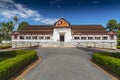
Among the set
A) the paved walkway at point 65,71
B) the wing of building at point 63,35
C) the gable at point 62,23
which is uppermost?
the gable at point 62,23

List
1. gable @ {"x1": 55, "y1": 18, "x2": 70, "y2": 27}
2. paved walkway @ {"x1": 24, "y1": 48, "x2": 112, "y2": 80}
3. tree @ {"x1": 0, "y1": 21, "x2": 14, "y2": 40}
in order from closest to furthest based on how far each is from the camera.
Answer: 1. paved walkway @ {"x1": 24, "y1": 48, "x2": 112, "y2": 80}
2. gable @ {"x1": 55, "y1": 18, "x2": 70, "y2": 27}
3. tree @ {"x1": 0, "y1": 21, "x2": 14, "y2": 40}

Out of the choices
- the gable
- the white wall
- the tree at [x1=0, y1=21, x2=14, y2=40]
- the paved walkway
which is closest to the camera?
the paved walkway

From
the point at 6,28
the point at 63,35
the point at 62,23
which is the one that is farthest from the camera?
the point at 6,28

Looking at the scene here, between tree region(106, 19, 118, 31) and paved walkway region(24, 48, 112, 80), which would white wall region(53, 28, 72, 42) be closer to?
tree region(106, 19, 118, 31)

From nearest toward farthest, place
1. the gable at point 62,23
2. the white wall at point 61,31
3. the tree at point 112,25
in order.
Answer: the gable at point 62,23, the white wall at point 61,31, the tree at point 112,25

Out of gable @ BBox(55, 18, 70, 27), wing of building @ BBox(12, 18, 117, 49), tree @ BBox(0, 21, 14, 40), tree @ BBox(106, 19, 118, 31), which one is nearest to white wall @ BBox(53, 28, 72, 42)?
wing of building @ BBox(12, 18, 117, 49)

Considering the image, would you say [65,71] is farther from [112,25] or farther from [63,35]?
[112,25]

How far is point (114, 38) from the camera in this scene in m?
60.8

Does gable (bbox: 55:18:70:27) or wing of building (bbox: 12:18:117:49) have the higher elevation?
gable (bbox: 55:18:70:27)

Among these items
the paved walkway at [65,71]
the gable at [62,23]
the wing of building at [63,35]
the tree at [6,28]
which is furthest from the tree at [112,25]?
the paved walkway at [65,71]

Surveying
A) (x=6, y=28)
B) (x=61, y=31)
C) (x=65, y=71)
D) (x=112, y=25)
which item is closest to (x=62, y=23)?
(x=61, y=31)

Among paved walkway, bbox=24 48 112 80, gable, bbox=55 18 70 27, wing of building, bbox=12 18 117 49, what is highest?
gable, bbox=55 18 70 27

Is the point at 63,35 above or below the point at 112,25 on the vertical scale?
below

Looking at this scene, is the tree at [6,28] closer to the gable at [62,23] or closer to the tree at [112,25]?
the gable at [62,23]
